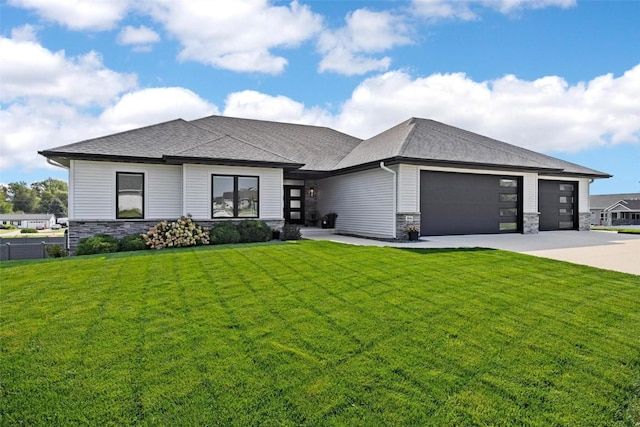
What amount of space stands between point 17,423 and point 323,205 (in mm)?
15988

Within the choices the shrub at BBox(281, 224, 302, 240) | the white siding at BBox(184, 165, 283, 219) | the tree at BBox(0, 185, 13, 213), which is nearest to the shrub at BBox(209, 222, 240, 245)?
the white siding at BBox(184, 165, 283, 219)

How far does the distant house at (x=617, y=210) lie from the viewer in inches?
1909

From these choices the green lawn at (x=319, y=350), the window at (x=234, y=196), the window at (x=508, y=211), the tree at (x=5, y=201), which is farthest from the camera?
the tree at (x=5, y=201)

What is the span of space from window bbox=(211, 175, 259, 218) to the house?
1.4 inches

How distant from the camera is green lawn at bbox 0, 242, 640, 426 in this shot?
272 cm

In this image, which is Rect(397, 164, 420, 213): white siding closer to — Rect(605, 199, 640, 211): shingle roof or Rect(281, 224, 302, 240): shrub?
Rect(281, 224, 302, 240): shrub

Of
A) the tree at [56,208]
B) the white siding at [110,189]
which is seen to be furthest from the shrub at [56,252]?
the tree at [56,208]

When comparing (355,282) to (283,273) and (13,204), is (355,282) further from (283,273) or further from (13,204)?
(13,204)

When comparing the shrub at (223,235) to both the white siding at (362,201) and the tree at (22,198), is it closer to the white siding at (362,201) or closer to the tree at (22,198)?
the white siding at (362,201)

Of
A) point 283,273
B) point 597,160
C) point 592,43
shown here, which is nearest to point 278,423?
point 283,273

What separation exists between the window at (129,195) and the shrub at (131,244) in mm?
1466

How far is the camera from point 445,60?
1519cm

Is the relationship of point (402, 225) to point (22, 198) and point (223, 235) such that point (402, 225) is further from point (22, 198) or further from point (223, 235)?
point (22, 198)

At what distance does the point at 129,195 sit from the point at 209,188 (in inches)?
105
